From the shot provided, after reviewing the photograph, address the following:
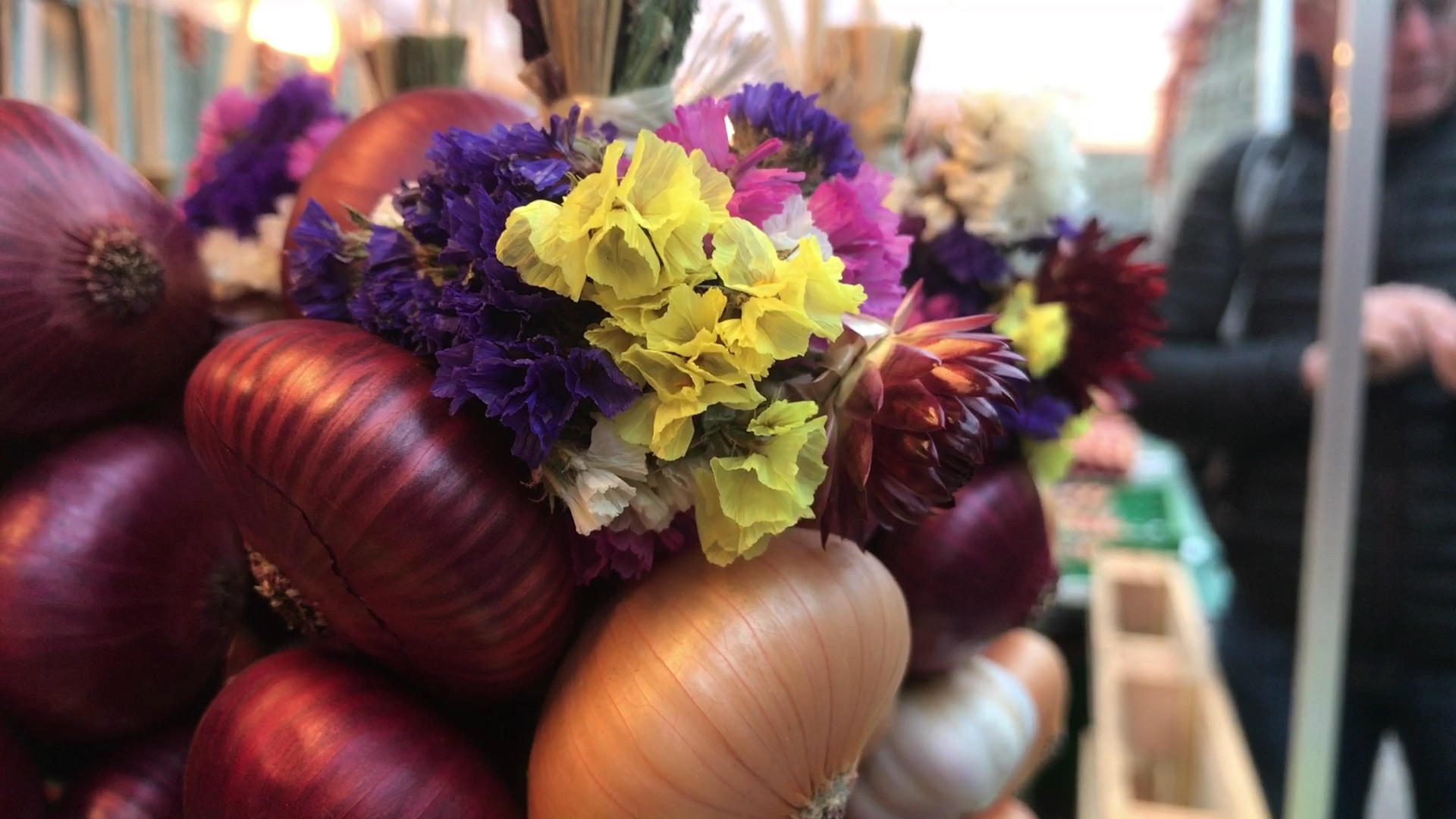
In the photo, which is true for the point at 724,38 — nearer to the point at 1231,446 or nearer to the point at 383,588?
the point at 383,588

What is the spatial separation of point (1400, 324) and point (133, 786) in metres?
1.02

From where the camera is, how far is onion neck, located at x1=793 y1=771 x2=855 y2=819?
14.4 inches

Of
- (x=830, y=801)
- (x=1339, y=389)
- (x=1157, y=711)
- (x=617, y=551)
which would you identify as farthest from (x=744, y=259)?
(x=1157, y=711)

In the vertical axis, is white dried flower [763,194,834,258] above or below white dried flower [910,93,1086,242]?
below

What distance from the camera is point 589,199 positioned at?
31 centimetres

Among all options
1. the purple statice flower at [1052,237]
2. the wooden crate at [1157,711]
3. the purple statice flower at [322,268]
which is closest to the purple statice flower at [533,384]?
the purple statice flower at [322,268]

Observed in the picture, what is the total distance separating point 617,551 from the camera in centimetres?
36

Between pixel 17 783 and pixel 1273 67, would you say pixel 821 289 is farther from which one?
pixel 1273 67

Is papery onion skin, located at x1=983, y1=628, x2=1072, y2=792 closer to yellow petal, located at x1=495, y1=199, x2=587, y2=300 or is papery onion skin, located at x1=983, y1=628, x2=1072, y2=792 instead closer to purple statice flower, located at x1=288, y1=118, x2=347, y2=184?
yellow petal, located at x1=495, y1=199, x2=587, y2=300

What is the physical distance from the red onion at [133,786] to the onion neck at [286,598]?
4.7 inches

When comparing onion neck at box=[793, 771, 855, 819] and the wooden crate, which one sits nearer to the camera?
onion neck at box=[793, 771, 855, 819]

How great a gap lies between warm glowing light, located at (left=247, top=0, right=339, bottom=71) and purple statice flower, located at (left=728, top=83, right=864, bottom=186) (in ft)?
4.06

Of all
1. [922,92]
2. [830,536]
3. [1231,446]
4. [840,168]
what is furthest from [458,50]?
[1231,446]

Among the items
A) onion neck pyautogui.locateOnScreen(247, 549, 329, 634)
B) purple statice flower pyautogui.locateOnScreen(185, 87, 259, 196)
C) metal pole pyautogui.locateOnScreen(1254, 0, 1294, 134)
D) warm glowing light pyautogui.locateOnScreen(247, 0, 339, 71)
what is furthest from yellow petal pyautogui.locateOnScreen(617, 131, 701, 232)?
warm glowing light pyautogui.locateOnScreen(247, 0, 339, 71)
